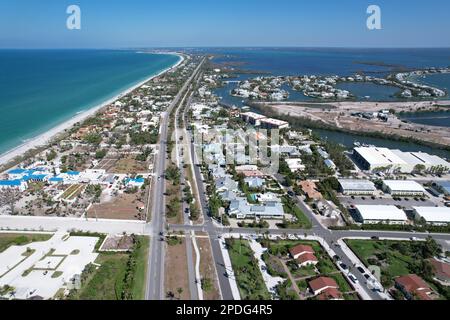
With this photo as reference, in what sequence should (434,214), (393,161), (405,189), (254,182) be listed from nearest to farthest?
1. (434,214)
2. (405,189)
3. (254,182)
4. (393,161)

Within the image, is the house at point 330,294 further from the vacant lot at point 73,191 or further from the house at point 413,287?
the vacant lot at point 73,191

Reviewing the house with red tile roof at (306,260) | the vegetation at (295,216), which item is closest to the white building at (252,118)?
the vegetation at (295,216)

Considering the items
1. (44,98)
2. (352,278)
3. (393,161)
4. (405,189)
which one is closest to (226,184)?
(352,278)

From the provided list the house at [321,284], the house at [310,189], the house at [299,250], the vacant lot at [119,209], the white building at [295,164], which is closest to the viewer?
the house at [321,284]

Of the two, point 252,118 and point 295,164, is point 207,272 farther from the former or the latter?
point 252,118

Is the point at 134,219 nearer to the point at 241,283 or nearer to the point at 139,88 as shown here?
the point at 241,283
